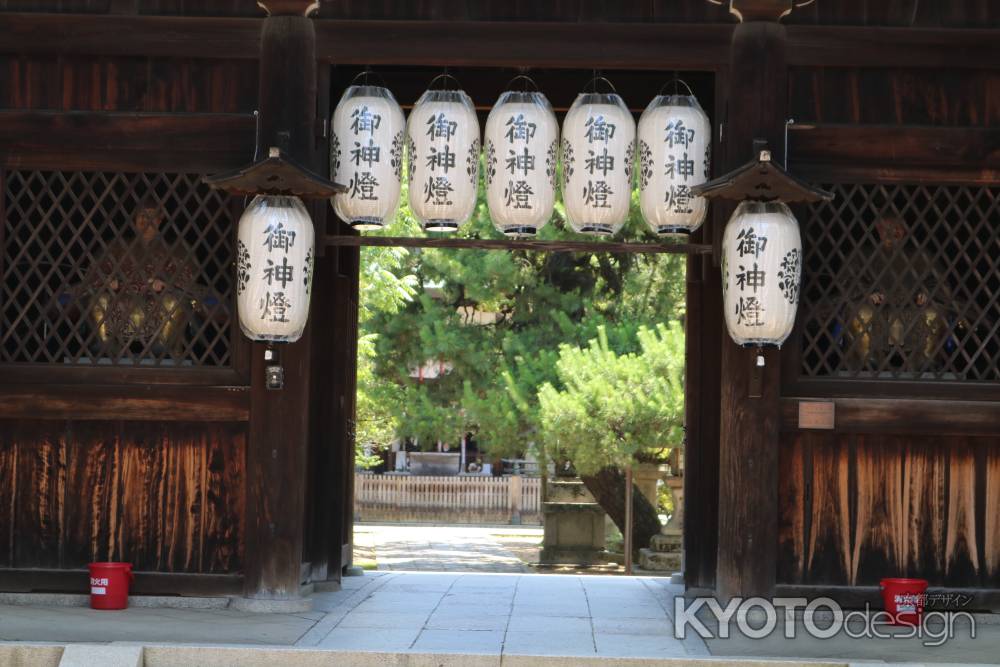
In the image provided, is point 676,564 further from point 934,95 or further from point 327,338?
point 934,95

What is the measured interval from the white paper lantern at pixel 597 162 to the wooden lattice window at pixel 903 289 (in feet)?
5.01

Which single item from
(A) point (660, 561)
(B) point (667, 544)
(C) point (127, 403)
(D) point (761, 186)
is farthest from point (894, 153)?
(A) point (660, 561)

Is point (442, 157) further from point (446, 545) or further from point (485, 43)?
point (446, 545)

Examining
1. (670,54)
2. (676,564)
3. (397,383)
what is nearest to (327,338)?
(670,54)

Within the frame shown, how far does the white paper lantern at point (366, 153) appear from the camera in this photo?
383 inches

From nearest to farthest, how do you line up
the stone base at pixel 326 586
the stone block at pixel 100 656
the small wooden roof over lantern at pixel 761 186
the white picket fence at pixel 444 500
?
the stone block at pixel 100 656
the small wooden roof over lantern at pixel 761 186
the stone base at pixel 326 586
the white picket fence at pixel 444 500

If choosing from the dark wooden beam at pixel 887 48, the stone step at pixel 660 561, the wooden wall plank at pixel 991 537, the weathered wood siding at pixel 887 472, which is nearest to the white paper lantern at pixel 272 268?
the weathered wood siding at pixel 887 472

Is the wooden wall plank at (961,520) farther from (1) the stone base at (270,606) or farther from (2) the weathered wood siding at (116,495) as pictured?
(2) the weathered wood siding at (116,495)

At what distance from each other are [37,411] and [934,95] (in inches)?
289

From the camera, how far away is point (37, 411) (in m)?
9.80

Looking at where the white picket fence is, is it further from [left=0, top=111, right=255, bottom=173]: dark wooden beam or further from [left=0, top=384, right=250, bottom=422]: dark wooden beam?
[left=0, top=111, right=255, bottom=173]: dark wooden beam

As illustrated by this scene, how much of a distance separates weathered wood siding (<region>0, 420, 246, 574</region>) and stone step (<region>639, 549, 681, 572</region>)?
11706 mm

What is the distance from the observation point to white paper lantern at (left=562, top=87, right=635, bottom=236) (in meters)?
9.71

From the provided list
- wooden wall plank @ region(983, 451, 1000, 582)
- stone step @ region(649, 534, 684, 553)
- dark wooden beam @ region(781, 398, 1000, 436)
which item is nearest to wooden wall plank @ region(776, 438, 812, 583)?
dark wooden beam @ region(781, 398, 1000, 436)
